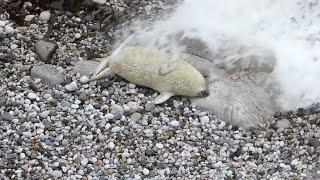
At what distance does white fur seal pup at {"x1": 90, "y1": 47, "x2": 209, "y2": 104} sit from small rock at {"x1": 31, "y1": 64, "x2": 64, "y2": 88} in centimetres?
21

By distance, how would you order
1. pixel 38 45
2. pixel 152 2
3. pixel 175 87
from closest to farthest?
pixel 175 87 → pixel 38 45 → pixel 152 2

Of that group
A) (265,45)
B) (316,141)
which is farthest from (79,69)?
(316,141)

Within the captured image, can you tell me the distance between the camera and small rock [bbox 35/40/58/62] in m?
4.19

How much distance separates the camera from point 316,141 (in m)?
3.70

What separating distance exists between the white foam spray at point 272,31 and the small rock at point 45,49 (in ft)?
1.76

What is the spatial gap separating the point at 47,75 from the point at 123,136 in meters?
0.68

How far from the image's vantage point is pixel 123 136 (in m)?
3.74

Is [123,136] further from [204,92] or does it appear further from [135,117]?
[204,92]

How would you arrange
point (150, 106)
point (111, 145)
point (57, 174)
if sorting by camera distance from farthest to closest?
point (150, 106), point (111, 145), point (57, 174)

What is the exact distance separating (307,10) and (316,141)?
42.7 inches

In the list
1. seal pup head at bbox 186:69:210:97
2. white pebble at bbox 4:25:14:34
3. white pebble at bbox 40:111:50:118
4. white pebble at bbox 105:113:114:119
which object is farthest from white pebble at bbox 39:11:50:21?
seal pup head at bbox 186:69:210:97

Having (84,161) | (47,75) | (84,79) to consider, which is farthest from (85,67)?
(84,161)

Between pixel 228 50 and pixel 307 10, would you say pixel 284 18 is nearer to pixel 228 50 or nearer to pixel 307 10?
pixel 307 10

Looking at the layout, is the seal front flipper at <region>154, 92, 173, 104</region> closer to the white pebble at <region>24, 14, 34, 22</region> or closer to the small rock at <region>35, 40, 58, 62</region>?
the small rock at <region>35, 40, 58, 62</region>
